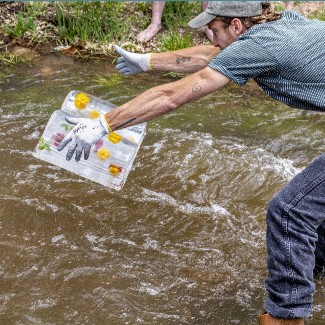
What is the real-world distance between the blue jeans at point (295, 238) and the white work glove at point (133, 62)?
1.57 m

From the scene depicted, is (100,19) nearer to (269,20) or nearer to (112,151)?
(112,151)

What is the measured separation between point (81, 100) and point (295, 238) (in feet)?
6.69

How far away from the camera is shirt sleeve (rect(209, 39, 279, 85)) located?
3.42 m

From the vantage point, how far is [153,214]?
4.79 metres

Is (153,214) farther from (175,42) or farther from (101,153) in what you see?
(175,42)

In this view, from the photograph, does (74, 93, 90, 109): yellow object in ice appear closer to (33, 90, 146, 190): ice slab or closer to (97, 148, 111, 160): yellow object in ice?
(33, 90, 146, 190): ice slab

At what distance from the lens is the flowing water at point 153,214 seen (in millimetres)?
3875

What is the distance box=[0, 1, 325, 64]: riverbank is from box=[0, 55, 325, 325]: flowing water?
541mm

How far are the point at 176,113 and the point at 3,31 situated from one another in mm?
2284

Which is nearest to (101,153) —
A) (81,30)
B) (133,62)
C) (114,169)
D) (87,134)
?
(114,169)

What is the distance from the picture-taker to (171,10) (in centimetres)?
780

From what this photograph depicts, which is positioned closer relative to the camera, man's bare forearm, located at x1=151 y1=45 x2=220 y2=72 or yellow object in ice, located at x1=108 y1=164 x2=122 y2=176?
man's bare forearm, located at x1=151 y1=45 x2=220 y2=72

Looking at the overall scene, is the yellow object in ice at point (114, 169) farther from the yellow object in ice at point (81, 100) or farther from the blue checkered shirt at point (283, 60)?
the blue checkered shirt at point (283, 60)

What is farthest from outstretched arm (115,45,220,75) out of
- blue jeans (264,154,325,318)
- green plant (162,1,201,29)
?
green plant (162,1,201,29)
